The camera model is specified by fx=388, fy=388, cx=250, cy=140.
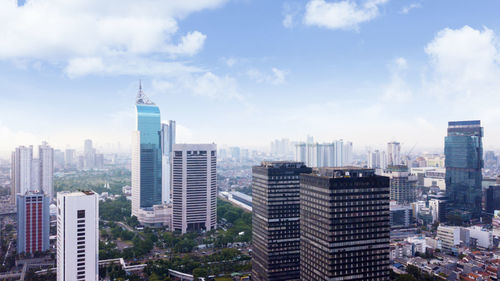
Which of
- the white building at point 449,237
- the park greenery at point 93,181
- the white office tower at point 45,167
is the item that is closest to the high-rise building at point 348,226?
the white building at point 449,237

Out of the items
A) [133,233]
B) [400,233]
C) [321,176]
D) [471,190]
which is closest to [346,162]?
[471,190]

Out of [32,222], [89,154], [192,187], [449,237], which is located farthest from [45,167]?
[89,154]

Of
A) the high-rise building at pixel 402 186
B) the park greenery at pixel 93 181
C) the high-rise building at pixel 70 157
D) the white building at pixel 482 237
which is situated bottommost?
the white building at pixel 482 237

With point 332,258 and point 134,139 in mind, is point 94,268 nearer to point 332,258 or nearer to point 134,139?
point 332,258

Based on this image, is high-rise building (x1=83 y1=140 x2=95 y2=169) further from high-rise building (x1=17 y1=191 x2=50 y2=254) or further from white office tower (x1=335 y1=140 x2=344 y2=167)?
high-rise building (x1=17 y1=191 x2=50 y2=254)

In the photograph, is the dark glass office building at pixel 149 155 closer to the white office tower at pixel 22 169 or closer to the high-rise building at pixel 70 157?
the white office tower at pixel 22 169
